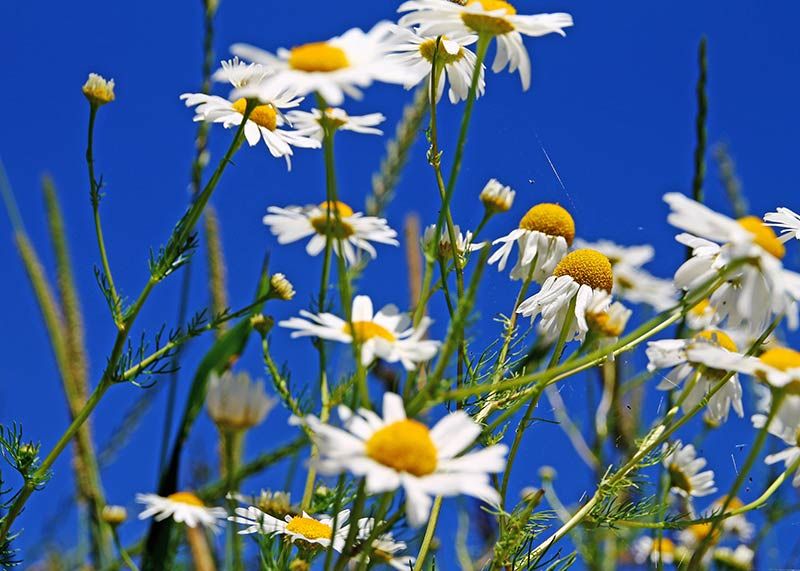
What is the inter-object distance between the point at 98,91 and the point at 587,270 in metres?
0.38

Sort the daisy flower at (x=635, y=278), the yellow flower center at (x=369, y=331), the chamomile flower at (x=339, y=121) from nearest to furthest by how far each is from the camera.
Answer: the yellow flower center at (x=369, y=331) < the chamomile flower at (x=339, y=121) < the daisy flower at (x=635, y=278)

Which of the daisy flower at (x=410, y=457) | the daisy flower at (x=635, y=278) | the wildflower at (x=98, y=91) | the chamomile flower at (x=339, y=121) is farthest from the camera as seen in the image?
the daisy flower at (x=635, y=278)

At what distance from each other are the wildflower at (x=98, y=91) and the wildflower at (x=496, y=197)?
32 centimetres

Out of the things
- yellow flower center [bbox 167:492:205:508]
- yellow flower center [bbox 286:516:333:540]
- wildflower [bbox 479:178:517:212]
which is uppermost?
wildflower [bbox 479:178:517:212]

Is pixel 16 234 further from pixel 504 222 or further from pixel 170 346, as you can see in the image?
pixel 504 222

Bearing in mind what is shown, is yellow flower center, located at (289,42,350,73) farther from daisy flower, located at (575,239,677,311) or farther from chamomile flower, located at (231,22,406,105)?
daisy flower, located at (575,239,677,311)

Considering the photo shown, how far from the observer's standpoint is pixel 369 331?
54 centimetres

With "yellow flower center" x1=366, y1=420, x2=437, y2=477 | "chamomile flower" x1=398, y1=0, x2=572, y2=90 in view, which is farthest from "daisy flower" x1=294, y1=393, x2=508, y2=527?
"chamomile flower" x1=398, y1=0, x2=572, y2=90

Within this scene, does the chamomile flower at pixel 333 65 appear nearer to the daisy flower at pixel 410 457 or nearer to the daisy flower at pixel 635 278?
the daisy flower at pixel 410 457

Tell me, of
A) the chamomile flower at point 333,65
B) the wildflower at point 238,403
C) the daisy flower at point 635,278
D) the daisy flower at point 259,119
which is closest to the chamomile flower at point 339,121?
the daisy flower at point 259,119

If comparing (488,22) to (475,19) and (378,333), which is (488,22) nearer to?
(475,19)

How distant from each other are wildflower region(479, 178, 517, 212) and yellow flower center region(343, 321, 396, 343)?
0.30 feet

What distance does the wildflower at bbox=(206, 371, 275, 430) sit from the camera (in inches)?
17.6

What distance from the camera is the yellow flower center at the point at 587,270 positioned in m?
0.78
